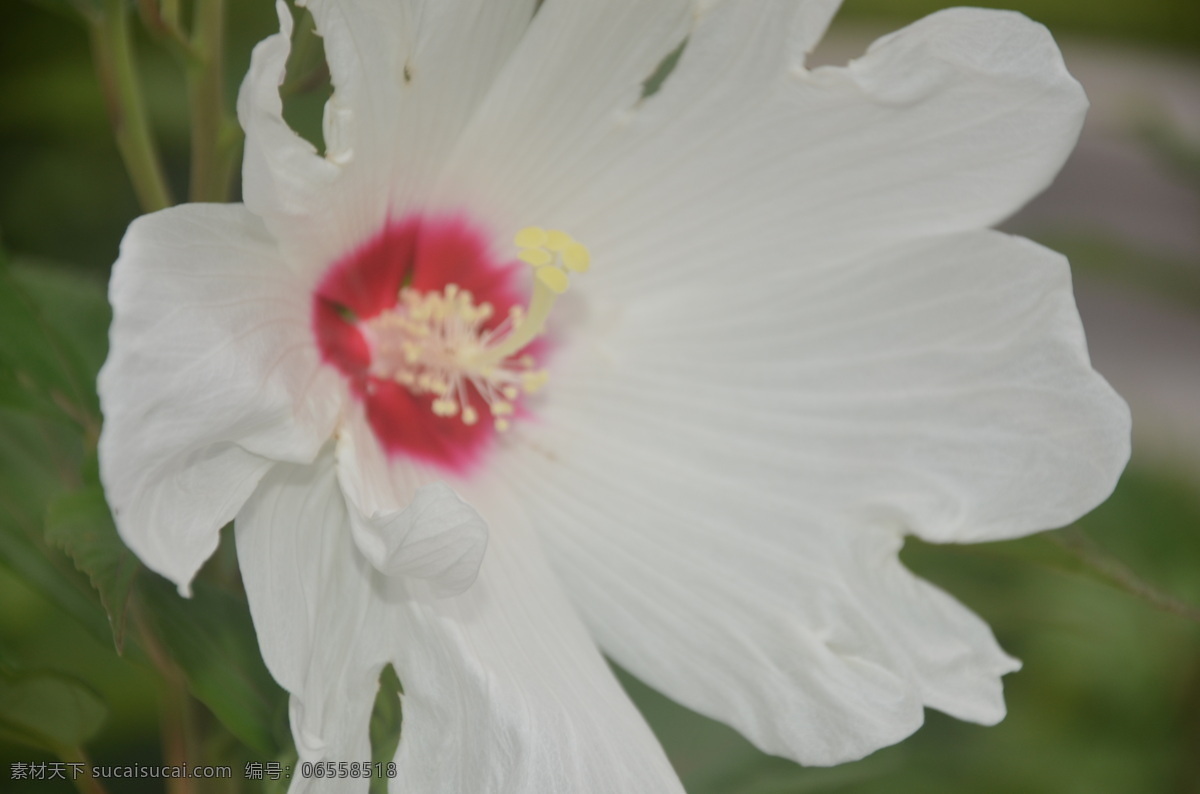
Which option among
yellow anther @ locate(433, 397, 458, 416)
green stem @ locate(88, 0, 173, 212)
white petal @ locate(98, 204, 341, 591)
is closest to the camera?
white petal @ locate(98, 204, 341, 591)

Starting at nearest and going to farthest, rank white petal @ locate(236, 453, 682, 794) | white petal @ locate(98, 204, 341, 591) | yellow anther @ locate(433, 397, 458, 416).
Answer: white petal @ locate(98, 204, 341, 591) < white petal @ locate(236, 453, 682, 794) < yellow anther @ locate(433, 397, 458, 416)

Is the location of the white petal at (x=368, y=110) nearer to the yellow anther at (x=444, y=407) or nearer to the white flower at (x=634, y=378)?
the white flower at (x=634, y=378)

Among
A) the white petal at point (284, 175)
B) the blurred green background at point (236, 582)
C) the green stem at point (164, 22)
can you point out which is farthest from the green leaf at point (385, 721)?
the green stem at point (164, 22)

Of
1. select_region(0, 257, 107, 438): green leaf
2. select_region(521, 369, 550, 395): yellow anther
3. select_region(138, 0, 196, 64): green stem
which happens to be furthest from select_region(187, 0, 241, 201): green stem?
select_region(521, 369, 550, 395): yellow anther

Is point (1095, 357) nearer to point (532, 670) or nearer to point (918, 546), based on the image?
point (918, 546)

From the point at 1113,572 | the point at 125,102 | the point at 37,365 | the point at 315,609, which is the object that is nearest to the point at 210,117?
the point at 125,102

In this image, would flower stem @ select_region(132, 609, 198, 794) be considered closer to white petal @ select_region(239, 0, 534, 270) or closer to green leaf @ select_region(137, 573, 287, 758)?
green leaf @ select_region(137, 573, 287, 758)

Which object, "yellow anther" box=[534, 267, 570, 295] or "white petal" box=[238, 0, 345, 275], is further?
"yellow anther" box=[534, 267, 570, 295]
